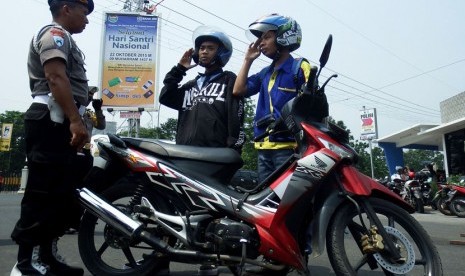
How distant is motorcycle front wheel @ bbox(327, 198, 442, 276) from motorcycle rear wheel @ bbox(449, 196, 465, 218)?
1049 cm

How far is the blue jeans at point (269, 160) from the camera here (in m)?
3.29

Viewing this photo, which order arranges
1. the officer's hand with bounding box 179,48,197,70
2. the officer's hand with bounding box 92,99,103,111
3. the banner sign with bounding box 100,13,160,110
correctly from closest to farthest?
the officer's hand with bounding box 92,99,103,111 < the officer's hand with bounding box 179,48,197,70 < the banner sign with bounding box 100,13,160,110

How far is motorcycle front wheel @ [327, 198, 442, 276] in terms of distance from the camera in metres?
2.52

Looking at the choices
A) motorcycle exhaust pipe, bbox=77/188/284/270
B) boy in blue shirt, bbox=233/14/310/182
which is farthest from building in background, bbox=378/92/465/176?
motorcycle exhaust pipe, bbox=77/188/284/270

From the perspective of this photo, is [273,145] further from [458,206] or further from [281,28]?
[458,206]

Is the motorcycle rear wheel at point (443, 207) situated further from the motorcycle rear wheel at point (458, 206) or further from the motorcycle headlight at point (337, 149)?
the motorcycle headlight at point (337, 149)

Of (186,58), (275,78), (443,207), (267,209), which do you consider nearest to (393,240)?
(267,209)

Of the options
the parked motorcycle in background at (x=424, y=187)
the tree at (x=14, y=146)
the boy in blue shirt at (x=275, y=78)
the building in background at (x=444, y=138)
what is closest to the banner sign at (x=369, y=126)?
the building in background at (x=444, y=138)

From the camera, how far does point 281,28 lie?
3373 millimetres

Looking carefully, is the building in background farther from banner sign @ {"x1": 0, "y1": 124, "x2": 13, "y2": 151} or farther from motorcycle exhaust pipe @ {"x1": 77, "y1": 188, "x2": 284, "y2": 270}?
banner sign @ {"x1": 0, "y1": 124, "x2": 13, "y2": 151}

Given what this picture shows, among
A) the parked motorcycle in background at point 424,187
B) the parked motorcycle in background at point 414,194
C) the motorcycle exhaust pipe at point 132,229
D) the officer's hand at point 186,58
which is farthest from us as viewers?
the parked motorcycle in background at point 424,187

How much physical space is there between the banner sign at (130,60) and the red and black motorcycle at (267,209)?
18.0 meters

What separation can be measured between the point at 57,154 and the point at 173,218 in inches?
34.3

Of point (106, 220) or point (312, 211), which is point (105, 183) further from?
point (312, 211)
